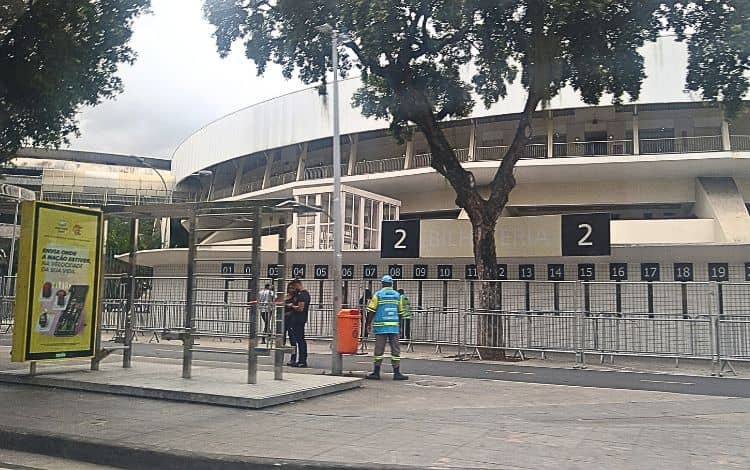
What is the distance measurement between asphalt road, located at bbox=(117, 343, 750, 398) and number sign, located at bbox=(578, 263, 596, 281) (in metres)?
5.37

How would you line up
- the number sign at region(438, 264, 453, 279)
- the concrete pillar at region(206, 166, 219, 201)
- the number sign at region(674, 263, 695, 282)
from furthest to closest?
the concrete pillar at region(206, 166, 219, 201) < the number sign at region(438, 264, 453, 279) < the number sign at region(674, 263, 695, 282)

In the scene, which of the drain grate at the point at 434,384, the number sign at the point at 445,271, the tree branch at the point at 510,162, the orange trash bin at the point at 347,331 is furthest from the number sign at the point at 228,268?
the drain grate at the point at 434,384

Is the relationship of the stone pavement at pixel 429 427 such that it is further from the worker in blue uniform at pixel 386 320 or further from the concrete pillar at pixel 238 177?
the concrete pillar at pixel 238 177

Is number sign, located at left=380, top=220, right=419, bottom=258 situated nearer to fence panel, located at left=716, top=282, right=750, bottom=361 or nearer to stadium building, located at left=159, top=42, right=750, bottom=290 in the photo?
stadium building, located at left=159, top=42, right=750, bottom=290

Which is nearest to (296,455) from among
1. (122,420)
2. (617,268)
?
(122,420)

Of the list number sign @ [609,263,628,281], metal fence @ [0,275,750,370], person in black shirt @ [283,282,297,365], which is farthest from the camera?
number sign @ [609,263,628,281]

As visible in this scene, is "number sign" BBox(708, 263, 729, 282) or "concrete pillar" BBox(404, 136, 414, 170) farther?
"concrete pillar" BBox(404, 136, 414, 170)

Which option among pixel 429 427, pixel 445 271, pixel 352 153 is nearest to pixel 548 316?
pixel 445 271

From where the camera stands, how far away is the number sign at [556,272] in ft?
71.1

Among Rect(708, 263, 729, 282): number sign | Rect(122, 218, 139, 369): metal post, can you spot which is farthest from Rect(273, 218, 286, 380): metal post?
Rect(708, 263, 729, 282): number sign

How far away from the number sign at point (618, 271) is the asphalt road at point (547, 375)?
5668mm

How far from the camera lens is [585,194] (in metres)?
37.4

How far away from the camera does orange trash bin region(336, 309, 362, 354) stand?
13.6 m

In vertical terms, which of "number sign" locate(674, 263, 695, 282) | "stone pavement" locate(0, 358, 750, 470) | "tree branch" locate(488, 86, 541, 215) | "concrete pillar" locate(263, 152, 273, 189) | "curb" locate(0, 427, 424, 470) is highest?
"concrete pillar" locate(263, 152, 273, 189)
